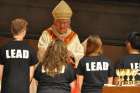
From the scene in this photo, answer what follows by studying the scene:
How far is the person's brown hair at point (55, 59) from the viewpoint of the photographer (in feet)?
21.4

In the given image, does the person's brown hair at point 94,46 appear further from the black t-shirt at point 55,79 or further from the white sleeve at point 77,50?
the white sleeve at point 77,50

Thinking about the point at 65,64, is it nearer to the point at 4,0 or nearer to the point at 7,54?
the point at 7,54

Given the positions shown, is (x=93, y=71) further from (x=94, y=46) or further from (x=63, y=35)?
(x=63, y=35)

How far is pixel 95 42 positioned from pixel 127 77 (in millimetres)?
624

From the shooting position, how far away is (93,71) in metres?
6.98

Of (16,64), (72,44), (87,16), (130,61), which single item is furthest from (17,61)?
(87,16)

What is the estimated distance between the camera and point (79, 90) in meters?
7.41

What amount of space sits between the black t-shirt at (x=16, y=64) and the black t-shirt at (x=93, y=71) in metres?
0.66

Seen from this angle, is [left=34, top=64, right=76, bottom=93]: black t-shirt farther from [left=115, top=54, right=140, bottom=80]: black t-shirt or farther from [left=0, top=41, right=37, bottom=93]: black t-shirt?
[left=115, top=54, right=140, bottom=80]: black t-shirt

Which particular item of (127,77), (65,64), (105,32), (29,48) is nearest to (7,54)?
(29,48)

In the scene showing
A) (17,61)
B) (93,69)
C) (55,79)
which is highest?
(17,61)

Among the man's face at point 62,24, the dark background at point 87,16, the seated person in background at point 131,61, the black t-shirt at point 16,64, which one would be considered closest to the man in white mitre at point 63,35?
the man's face at point 62,24

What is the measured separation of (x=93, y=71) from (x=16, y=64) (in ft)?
3.27

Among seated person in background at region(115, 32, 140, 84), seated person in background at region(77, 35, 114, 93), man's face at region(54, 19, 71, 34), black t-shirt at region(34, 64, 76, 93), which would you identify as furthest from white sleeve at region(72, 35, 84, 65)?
black t-shirt at region(34, 64, 76, 93)
